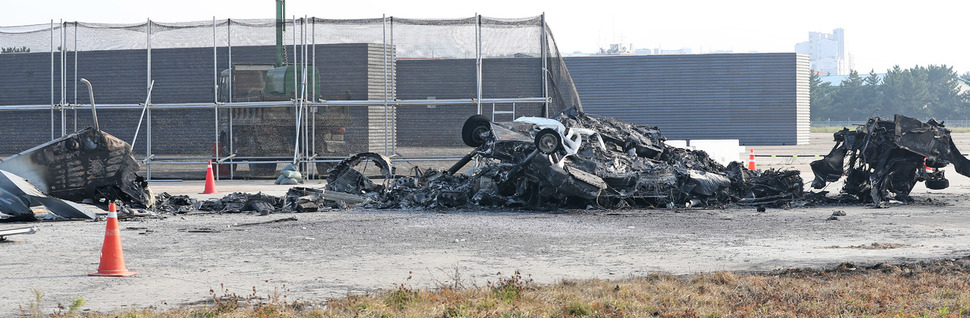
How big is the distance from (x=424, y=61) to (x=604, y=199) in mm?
9628

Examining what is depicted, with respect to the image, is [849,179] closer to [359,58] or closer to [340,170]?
[340,170]

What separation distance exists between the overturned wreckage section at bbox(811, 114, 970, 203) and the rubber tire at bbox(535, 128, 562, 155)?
492 cm

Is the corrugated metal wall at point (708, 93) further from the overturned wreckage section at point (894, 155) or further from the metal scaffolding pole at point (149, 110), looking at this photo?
the overturned wreckage section at point (894, 155)

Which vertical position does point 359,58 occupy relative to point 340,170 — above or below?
above

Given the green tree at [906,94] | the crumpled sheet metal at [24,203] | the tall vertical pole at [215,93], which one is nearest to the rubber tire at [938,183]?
the crumpled sheet metal at [24,203]

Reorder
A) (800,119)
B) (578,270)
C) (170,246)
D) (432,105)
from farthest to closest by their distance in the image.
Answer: (800,119) < (432,105) < (170,246) < (578,270)

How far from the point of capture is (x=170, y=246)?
998cm

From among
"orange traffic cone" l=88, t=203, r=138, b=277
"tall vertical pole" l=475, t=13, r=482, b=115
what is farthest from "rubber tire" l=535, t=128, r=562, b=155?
"orange traffic cone" l=88, t=203, r=138, b=277

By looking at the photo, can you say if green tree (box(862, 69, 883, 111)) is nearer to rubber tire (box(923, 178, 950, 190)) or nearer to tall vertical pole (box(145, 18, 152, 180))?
rubber tire (box(923, 178, 950, 190))

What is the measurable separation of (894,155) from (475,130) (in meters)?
7.67

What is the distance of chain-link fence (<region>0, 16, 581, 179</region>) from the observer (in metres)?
21.7

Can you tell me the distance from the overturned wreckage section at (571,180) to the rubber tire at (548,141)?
16mm

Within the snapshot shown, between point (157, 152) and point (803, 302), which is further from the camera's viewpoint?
point (157, 152)

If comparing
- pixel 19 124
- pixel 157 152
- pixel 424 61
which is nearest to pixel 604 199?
pixel 424 61
